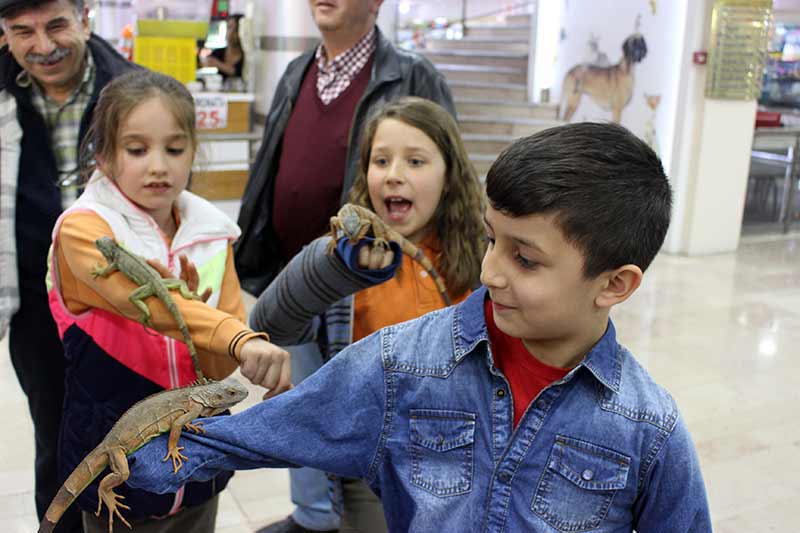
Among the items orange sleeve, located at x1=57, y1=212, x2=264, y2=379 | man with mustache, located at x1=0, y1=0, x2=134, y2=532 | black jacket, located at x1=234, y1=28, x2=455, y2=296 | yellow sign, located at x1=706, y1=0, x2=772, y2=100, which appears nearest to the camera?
orange sleeve, located at x1=57, y1=212, x2=264, y2=379

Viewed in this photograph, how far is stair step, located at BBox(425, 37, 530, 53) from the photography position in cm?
1065

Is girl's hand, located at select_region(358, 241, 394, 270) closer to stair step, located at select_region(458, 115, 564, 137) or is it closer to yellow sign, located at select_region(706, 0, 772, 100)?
yellow sign, located at select_region(706, 0, 772, 100)

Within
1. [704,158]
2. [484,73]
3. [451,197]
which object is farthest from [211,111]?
[451,197]

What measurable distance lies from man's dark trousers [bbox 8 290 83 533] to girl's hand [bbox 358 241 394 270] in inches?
46.8

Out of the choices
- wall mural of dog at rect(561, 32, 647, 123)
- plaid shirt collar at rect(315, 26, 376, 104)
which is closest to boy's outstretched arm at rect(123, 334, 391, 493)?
plaid shirt collar at rect(315, 26, 376, 104)

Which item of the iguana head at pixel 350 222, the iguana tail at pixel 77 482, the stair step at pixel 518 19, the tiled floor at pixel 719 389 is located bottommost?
the tiled floor at pixel 719 389

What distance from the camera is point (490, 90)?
10.2 m

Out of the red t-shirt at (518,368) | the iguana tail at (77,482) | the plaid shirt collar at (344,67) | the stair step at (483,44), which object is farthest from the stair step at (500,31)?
the iguana tail at (77,482)

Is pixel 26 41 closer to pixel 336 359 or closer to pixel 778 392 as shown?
pixel 336 359

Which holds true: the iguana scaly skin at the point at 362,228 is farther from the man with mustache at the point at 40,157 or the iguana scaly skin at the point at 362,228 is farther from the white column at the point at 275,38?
the white column at the point at 275,38

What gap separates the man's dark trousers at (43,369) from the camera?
234cm

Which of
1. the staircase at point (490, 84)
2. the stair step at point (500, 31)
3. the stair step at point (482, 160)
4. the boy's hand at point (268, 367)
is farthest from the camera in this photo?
the stair step at point (500, 31)

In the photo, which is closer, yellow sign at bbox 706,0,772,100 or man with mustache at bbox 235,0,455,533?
man with mustache at bbox 235,0,455,533

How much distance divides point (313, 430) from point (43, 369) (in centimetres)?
139
